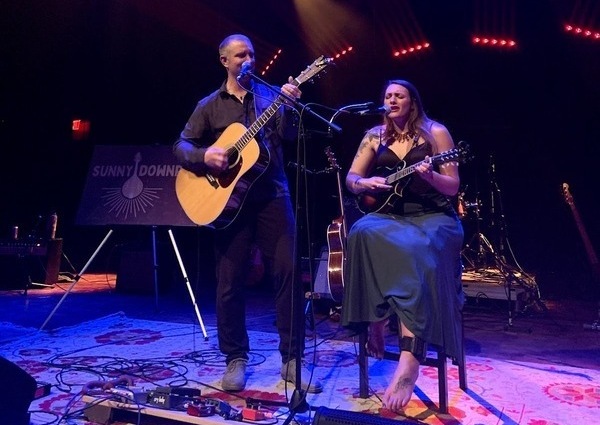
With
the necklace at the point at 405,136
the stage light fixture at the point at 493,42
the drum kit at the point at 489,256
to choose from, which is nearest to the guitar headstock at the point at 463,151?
the necklace at the point at 405,136

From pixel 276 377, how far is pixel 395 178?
4.56 ft

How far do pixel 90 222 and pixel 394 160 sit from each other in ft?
9.48

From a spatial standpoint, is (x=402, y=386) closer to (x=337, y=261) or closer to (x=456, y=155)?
(x=456, y=155)

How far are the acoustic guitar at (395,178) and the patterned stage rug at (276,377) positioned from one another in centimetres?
104

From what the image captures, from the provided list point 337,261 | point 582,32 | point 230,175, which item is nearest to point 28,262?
point 337,261

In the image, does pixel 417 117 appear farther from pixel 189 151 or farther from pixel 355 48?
pixel 355 48

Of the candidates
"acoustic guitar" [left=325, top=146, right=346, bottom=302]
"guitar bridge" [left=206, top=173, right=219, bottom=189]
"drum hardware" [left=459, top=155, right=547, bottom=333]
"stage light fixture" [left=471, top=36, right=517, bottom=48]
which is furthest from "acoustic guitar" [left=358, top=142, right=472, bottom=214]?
"stage light fixture" [left=471, top=36, right=517, bottom=48]

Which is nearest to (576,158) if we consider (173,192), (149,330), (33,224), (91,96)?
(173,192)

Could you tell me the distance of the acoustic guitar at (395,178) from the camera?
2.72 meters

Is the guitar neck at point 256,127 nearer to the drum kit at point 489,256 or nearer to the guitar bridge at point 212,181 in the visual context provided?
the guitar bridge at point 212,181

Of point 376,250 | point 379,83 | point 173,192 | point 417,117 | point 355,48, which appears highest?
point 355,48

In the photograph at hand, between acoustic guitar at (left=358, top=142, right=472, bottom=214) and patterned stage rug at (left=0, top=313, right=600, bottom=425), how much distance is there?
40.8 inches

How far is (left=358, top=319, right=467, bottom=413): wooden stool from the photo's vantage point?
8.43 ft

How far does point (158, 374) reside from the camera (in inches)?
126
